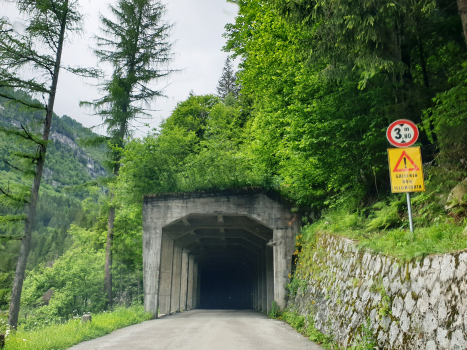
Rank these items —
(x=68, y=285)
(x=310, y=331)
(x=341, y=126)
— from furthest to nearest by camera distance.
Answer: (x=68, y=285) → (x=341, y=126) → (x=310, y=331)

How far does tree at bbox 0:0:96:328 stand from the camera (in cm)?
1303

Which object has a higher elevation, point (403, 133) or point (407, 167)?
point (403, 133)

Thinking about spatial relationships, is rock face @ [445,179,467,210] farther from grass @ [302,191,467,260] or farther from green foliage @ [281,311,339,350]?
green foliage @ [281,311,339,350]

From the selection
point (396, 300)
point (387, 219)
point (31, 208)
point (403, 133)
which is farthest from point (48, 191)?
point (396, 300)

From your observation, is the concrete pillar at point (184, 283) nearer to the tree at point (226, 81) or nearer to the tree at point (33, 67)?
the tree at point (33, 67)

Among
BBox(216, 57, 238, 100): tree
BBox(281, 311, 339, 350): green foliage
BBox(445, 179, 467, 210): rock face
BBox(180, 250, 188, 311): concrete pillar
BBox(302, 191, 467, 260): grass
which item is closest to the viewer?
BBox(302, 191, 467, 260): grass

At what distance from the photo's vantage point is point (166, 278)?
795 inches

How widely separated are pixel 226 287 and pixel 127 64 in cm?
3528

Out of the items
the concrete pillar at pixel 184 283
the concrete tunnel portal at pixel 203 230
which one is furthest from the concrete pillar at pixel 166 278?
the concrete pillar at pixel 184 283

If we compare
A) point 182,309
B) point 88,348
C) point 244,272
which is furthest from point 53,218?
point 88,348

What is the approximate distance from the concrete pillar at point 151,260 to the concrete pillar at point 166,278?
Answer: 3.00 metres

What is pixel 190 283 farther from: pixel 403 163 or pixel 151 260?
pixel 403 163

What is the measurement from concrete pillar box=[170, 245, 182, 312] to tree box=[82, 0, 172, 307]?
13.8ft

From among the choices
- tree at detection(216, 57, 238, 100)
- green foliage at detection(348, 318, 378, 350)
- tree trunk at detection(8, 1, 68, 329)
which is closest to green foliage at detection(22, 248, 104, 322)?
tree trunk at detection(8, 1, 68, 329)
